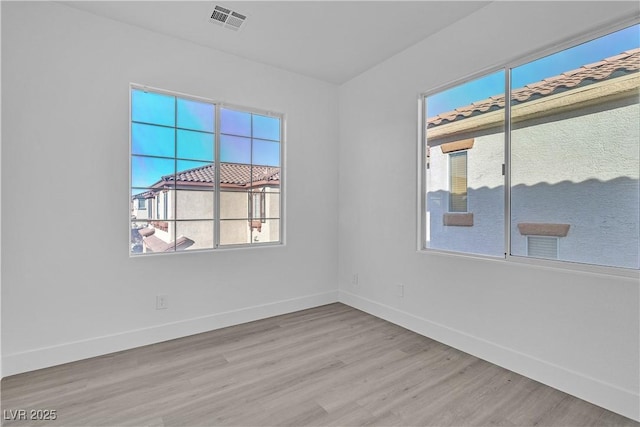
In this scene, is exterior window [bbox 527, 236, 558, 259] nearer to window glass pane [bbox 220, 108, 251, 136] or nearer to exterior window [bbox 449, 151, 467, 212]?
exterior window [bbox 449, 151, 467, 212]

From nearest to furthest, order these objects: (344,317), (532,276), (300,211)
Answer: (532,276), (344,317), (300,211)

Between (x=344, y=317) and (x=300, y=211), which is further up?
(x=300, y=211)

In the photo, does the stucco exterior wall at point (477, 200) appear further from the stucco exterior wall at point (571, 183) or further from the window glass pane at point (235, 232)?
the window glass pane at point (235, 232)

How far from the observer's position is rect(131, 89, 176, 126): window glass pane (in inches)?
116

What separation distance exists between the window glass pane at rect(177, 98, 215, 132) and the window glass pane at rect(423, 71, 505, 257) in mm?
2214

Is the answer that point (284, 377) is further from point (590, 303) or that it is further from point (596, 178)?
point (596, 178)

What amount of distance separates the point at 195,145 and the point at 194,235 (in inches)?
35.7

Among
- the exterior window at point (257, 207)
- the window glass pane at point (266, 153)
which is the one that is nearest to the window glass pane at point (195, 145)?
the window glass pane at point (266, 153)

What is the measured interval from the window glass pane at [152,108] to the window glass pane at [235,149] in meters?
0.53

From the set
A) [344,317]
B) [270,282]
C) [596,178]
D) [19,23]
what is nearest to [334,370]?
[344,317]

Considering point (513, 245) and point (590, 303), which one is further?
point (513, 245)

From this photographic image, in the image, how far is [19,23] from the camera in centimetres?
240

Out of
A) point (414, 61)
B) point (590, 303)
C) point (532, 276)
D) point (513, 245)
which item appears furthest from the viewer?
point (414, 61)

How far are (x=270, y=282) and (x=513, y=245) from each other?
7.97 feet
